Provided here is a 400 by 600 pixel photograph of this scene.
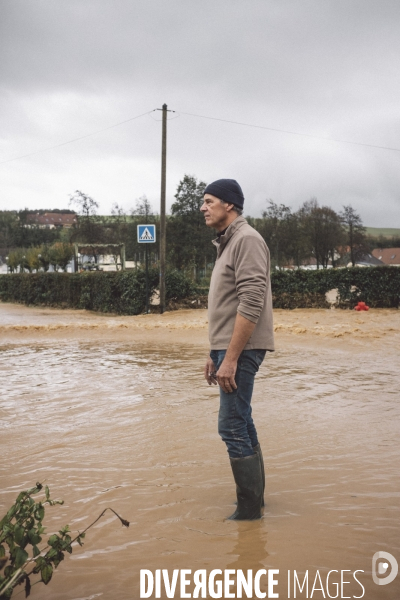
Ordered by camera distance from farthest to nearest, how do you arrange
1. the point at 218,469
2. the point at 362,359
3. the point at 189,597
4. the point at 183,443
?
the point at 362,359 < the point at 183,443 < the point at 218,469 < the point at 189,597

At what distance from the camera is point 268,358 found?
11.4m

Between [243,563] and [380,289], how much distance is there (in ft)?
61.6

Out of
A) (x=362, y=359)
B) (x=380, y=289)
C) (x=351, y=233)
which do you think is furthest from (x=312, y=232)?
(x=362, y=359)

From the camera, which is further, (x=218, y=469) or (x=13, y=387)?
(x=13, y=387)

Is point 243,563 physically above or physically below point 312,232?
below

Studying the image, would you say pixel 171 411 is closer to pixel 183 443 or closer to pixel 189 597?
pixel 183 443

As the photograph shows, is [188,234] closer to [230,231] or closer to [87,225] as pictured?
[87,225]

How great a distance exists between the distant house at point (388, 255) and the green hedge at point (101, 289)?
105 m

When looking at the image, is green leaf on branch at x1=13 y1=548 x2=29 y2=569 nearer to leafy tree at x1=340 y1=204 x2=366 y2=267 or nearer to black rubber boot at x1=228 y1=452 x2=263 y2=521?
black rubber boot at x1=228 y1=452 x2=263 y2=521

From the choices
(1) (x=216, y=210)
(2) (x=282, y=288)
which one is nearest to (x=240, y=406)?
(1) (x=216, y=210)

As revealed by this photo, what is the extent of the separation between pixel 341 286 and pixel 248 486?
18238 mm

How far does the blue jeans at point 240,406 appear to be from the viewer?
3676 mm

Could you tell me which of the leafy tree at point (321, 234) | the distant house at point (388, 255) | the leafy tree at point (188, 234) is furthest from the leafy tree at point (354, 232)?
the distant house at point (388, 255)

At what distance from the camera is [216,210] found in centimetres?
386
